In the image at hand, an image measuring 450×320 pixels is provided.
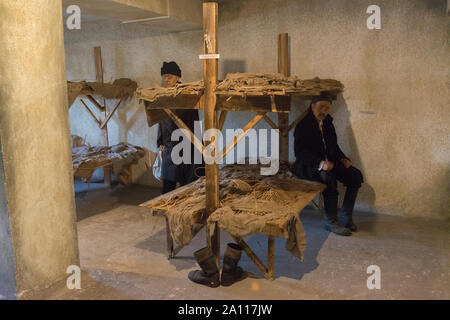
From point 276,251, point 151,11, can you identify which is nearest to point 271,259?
point 276,251

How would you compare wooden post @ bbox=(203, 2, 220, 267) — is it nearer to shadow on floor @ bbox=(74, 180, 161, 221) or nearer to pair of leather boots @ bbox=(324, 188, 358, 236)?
pair of leather boots @ bbox=(324, 188, 358, 236)

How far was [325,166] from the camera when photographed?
4590 mm

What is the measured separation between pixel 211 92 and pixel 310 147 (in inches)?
69.9

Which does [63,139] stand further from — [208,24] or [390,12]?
[390,12]

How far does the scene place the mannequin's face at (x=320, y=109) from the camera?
187 inches

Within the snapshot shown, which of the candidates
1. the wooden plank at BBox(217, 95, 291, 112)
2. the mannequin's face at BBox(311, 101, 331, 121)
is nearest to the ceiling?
the wooden plank at BBox(217, 95, 291, 112)

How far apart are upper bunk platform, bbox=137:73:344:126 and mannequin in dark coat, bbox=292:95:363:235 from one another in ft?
3.58

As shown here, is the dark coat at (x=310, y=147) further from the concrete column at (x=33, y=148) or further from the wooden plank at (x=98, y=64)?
the wooden plank at (x=98, y=64)

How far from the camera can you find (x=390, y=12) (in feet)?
16.2
